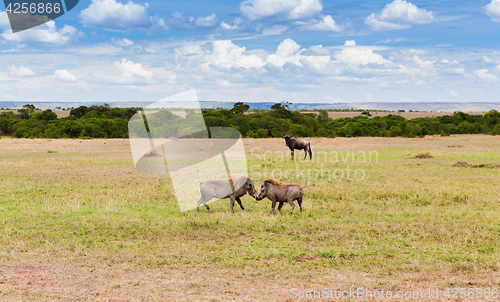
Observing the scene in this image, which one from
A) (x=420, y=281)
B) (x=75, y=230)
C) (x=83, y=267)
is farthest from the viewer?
(x=75, y=230)

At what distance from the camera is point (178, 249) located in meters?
8.70

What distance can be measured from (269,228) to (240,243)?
1.39 metres

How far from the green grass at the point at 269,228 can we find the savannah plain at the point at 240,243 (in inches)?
1.5

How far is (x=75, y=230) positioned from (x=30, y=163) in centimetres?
1837

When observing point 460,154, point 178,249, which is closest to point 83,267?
point 178,249

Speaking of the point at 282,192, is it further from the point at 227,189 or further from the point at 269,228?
the point at 227,189

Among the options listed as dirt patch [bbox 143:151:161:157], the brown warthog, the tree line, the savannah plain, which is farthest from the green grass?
the tree line

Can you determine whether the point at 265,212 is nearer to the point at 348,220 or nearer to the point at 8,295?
the point at 348,220

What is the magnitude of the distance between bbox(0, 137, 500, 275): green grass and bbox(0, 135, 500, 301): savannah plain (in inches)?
1.5

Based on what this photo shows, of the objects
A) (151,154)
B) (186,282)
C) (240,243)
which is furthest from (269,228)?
(151,154)

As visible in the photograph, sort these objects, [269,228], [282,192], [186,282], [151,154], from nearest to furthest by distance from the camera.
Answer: [186,282] < [269,228] < [282,192] < [151,154]

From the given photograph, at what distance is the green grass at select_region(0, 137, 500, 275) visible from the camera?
26.5 ft

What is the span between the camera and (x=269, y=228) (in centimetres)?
1027

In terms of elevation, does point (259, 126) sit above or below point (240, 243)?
above
